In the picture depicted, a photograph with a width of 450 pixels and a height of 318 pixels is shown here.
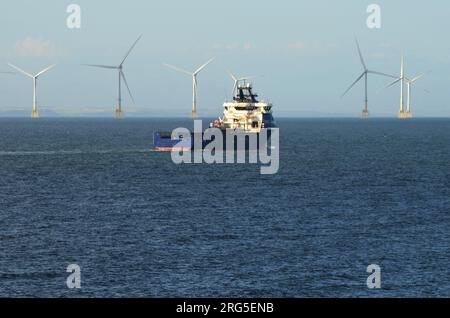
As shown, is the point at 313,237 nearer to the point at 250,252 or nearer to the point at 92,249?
the point at 250,252

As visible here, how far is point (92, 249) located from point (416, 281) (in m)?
26.3

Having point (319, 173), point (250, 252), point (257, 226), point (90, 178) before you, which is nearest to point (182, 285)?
point (250, 252)

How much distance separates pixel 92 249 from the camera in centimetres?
6116

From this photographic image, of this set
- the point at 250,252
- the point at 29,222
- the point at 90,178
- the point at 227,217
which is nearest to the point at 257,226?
the point at 227,217

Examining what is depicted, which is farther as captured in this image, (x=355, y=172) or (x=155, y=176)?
(x=355, y=172)

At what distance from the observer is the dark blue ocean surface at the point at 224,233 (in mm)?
48500

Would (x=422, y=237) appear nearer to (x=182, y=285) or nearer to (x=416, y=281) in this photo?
(x=416, y=281)

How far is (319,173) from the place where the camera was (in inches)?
5477

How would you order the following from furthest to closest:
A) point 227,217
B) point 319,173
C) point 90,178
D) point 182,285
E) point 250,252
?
point 319,173
point 90,178
point 227,217
point 250,252
point 182,285

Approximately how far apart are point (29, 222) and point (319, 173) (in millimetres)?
73816

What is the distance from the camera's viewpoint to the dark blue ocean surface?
4850 cm

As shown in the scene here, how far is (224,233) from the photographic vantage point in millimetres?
68875
